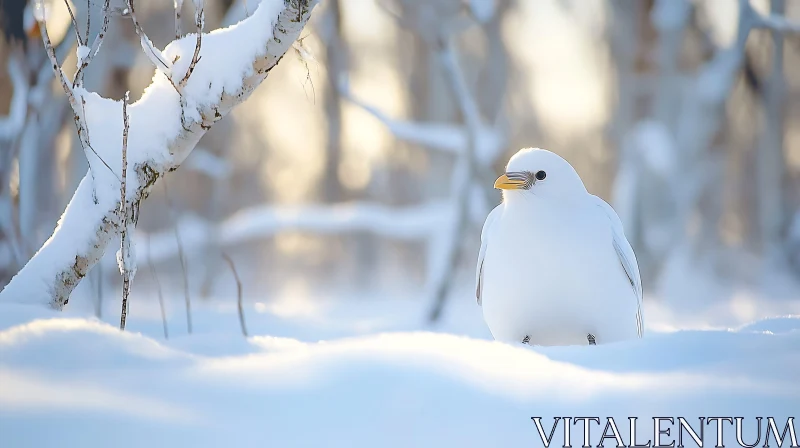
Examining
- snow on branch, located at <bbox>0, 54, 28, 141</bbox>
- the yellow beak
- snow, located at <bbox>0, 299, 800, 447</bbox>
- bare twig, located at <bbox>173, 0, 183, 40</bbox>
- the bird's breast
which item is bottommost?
snow, located at <bbox>0, 299, 800, 447</bbox>

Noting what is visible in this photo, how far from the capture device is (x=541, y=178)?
127 inches

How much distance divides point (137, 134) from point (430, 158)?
13978 millimetres

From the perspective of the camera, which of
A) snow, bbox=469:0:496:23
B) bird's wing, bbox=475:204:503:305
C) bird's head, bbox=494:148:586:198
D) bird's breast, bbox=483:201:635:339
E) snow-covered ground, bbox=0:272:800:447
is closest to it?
snow-covered ground, bbox=0:272:800:447

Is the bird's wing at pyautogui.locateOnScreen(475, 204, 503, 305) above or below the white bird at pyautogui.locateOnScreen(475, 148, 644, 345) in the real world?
above

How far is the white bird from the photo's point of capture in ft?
10.1

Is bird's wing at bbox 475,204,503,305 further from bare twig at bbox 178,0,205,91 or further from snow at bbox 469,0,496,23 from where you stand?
snow at bbox 469,0,496,23

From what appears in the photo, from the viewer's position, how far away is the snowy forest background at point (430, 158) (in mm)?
7598

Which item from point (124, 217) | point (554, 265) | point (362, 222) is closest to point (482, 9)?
point (362, 222)

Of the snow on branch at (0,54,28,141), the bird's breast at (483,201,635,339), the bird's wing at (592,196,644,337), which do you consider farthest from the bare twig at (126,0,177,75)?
the snow on branch at (0,54,28,141)

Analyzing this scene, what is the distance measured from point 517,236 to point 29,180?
16.0ft

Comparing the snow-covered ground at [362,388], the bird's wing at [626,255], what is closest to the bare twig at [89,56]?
the snow-covered ground at [362,388]

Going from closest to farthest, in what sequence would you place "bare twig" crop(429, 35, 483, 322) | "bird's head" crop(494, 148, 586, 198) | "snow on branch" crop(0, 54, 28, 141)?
"bird's head" crop(494, 148, 586, 198) → "snow on branch" crop(0, 54, 28, 141) → "bare twig" crop(429, 35, 483, 322)

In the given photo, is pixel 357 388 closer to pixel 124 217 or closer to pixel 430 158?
pixel 124 217

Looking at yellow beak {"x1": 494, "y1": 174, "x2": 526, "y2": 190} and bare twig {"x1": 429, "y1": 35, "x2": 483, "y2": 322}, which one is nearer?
yellow beak {"x1": 494, "y1": 174, "x2": 526, "y2": 190}
